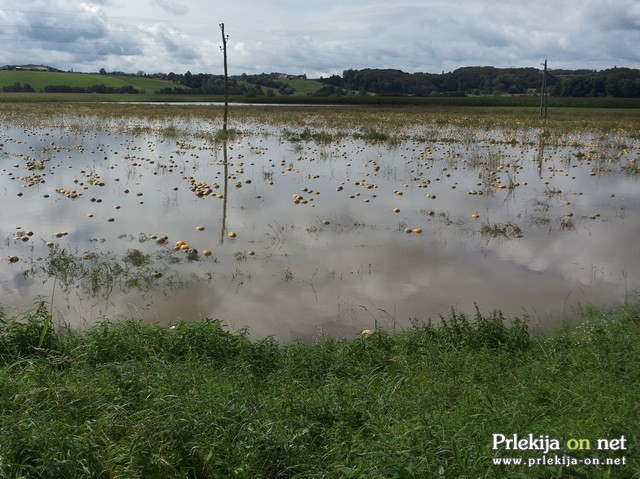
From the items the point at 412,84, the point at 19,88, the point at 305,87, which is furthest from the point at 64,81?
the point at 412,84

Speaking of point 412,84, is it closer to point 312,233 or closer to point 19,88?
point 19,88

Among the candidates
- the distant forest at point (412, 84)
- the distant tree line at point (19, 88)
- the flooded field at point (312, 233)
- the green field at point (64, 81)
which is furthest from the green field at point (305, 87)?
the flooded field at point (312, 233)

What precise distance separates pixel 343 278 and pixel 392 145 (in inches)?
671

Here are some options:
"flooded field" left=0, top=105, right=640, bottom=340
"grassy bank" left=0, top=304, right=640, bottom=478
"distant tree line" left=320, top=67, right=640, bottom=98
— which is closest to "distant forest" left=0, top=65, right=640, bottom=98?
"distant tree line" left=320, top=67, right=640, bottom=98

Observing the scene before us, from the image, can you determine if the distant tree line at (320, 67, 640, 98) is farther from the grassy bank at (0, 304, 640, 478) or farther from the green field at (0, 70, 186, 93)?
the grassy bank at (0, 304, 640, 478)

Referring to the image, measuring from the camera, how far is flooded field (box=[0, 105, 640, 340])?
7.09 metres

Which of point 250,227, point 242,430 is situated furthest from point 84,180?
point 242,430

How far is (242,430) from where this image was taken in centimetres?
376

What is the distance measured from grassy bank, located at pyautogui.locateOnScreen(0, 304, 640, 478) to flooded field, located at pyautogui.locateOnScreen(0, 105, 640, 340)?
0.96m

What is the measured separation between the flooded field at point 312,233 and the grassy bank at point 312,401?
96 centimetres

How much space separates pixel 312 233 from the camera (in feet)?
33.9

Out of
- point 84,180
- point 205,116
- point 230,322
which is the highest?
point 205,116

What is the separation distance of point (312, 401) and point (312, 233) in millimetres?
6261

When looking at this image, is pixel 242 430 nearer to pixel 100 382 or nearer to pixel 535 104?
pixel 100 382
